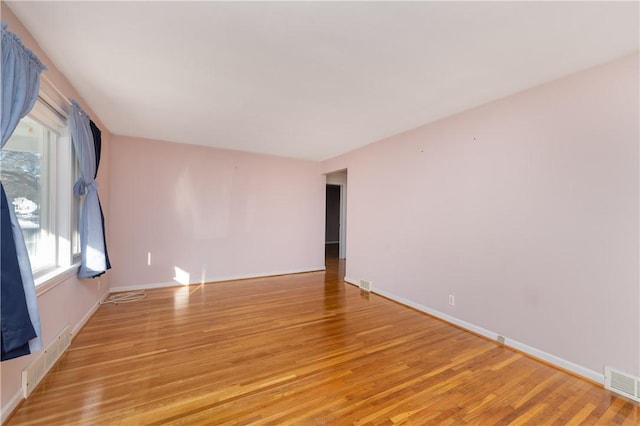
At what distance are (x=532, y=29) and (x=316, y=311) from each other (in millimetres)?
3384

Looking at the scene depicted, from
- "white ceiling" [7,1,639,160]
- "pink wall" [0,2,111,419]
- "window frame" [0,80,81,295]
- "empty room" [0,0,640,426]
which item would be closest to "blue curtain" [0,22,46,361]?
Result: "empty room" [0,0,640,426]

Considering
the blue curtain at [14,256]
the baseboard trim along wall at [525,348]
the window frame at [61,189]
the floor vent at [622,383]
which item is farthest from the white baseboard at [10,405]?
the floor vent at [622,383]

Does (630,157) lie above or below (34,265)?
above

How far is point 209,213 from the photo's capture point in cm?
483

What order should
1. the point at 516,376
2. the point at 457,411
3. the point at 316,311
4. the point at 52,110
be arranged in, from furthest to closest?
the point at 316,311, the point at 52,110, the point at 516,376, the point at 457,411

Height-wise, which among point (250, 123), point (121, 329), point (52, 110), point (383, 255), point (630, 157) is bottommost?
point (121, 329)

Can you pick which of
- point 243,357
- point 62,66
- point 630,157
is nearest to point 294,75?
point 62,66

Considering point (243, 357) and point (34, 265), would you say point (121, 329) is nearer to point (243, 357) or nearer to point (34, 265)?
point (34, 265)

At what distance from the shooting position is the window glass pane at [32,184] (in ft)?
6.53

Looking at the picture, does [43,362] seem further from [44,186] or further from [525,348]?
[525,348]

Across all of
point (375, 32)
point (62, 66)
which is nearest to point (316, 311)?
point (375, 32)

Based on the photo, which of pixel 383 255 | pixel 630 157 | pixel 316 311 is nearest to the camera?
pixel 630 157

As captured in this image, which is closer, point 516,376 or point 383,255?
point 516,376

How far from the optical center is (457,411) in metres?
1.73
